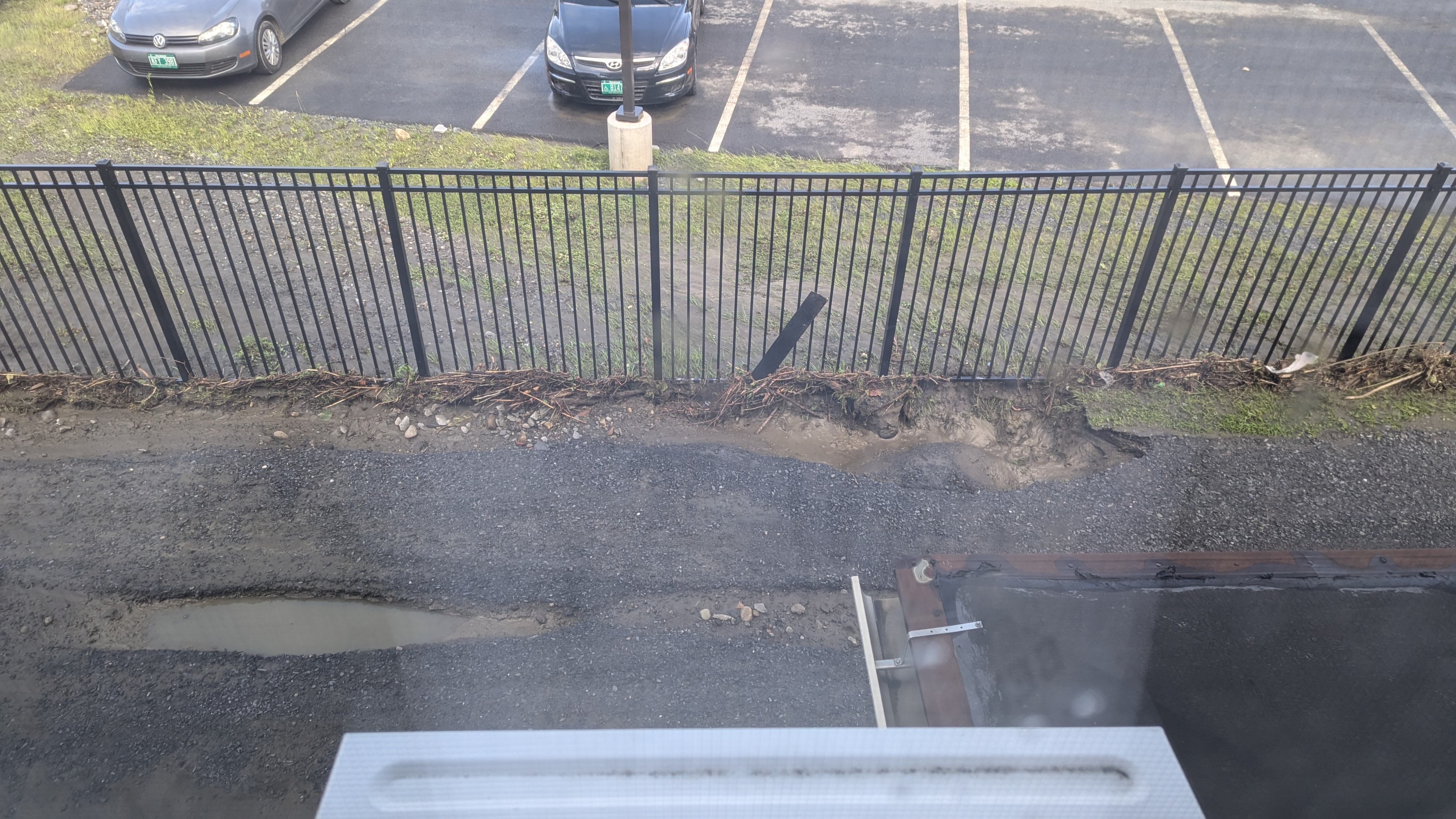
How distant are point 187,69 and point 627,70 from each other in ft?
18.6

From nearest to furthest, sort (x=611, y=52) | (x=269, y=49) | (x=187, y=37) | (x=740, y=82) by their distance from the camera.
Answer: (x=611, y=52) → (x=187, y=37) → (x=269, y=49) → (x=740, y=82)

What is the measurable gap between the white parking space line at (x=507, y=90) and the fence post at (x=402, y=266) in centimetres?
432

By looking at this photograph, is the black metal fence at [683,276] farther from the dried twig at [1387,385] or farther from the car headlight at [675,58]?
the car headlight at [675,58]

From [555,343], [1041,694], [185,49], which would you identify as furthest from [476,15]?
[1041,694]

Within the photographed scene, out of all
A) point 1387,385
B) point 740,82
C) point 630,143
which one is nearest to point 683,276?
point 630,143

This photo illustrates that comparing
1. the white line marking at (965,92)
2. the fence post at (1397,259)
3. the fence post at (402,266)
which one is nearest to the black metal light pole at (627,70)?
the fence post at (402,266)

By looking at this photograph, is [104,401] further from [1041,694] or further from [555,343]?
[1041,694]

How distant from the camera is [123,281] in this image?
6.40m

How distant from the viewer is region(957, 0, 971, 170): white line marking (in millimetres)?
9078

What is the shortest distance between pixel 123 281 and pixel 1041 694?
711 centimetres

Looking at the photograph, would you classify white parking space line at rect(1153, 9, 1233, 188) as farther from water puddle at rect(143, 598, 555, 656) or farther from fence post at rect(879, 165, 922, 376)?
water puddle at rect(143, 598, 555, 656)

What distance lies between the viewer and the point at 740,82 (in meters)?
10.5

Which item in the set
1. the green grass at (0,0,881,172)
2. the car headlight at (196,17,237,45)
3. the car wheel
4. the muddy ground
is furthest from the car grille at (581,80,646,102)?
the muddy ground

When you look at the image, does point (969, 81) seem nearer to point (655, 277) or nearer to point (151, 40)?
point (655, 277)
